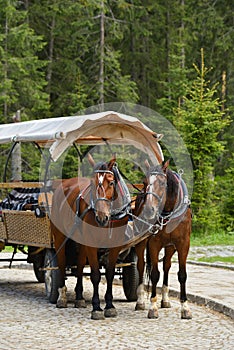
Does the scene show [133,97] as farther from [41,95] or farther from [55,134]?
[55,134]

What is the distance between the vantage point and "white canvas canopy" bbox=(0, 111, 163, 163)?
10.7 metres

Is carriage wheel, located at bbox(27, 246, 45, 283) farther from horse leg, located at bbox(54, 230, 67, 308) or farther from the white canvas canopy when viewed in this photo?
the white canvas canopy

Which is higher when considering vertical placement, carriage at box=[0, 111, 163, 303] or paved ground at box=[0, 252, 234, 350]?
carriage at box=[0, 111, 163, 303]

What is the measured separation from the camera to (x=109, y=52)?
108ft

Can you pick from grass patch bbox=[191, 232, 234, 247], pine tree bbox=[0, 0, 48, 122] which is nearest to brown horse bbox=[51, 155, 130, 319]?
grass patch bbox=[191, 232, 234, 247]

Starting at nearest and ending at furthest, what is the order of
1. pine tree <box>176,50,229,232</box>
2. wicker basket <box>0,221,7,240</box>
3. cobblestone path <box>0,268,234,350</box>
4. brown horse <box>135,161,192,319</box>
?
cobblestone path <box>0,268,234,350</box> < brown horse <box>135,161,192,319</box> < wicker basket <box>0,221,7,240</box> < pine tree <box>176,50,229,232</box>

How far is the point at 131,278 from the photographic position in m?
11.2

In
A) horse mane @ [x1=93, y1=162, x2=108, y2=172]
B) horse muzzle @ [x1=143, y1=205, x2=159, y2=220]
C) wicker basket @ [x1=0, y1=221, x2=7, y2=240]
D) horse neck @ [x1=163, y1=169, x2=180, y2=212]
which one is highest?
horse mane @ [x1=93, y1=162, x2=108, y2=172]

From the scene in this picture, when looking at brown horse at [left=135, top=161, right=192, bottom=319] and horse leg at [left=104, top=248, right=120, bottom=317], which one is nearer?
brown horse at [left=135, top=161, right=192, bottom=319]

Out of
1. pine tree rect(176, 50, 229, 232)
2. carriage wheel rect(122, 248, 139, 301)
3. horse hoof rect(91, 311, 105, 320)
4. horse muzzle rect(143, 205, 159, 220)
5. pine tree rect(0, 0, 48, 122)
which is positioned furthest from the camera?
pine tree rect(0, 0, 48, 122)

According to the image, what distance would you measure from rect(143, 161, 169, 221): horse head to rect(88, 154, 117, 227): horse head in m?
0.44

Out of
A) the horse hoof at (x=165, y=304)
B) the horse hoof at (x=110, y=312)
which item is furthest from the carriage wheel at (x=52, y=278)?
the horse hoof at (x=165, y=304)

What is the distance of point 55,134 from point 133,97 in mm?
23790

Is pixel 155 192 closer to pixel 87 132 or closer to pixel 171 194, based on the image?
pixel 171 194
